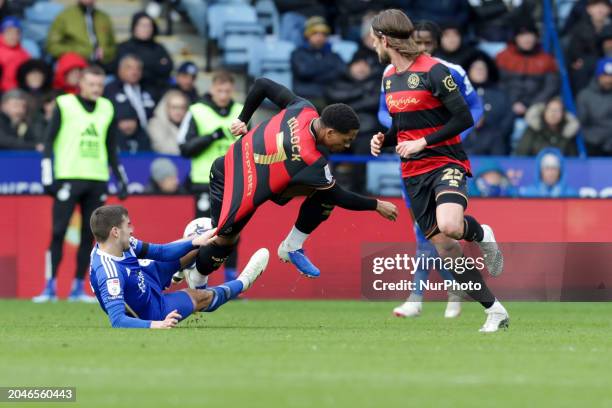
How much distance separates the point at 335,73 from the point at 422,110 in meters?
8.50

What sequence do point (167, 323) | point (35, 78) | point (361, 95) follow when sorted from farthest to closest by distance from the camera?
1. point (361, 95)
2. point (35, 78)
3. point (167, 323)

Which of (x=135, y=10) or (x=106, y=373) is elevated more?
(x=135, y=10)

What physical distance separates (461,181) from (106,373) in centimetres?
389

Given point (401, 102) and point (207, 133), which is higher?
point (401, 102)

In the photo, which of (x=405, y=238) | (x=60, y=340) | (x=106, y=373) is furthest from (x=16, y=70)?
(x=106, y=373)

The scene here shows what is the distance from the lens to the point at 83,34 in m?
19.5

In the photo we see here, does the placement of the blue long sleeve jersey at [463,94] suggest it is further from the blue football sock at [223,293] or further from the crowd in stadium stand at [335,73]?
the crowd in stadium stand at [335,73]

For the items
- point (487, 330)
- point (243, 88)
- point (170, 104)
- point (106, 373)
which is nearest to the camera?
point (106, 373)

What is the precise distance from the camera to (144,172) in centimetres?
1731

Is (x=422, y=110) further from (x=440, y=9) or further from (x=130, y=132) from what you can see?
(x=440, y=9)

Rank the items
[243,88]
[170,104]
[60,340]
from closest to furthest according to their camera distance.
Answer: [60,340] < [170,104] < [243,88]

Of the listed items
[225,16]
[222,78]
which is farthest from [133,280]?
[225,16]

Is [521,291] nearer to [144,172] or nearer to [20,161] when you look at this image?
[144,172]

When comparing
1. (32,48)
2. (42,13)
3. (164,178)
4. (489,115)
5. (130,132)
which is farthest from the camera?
(42,13)
